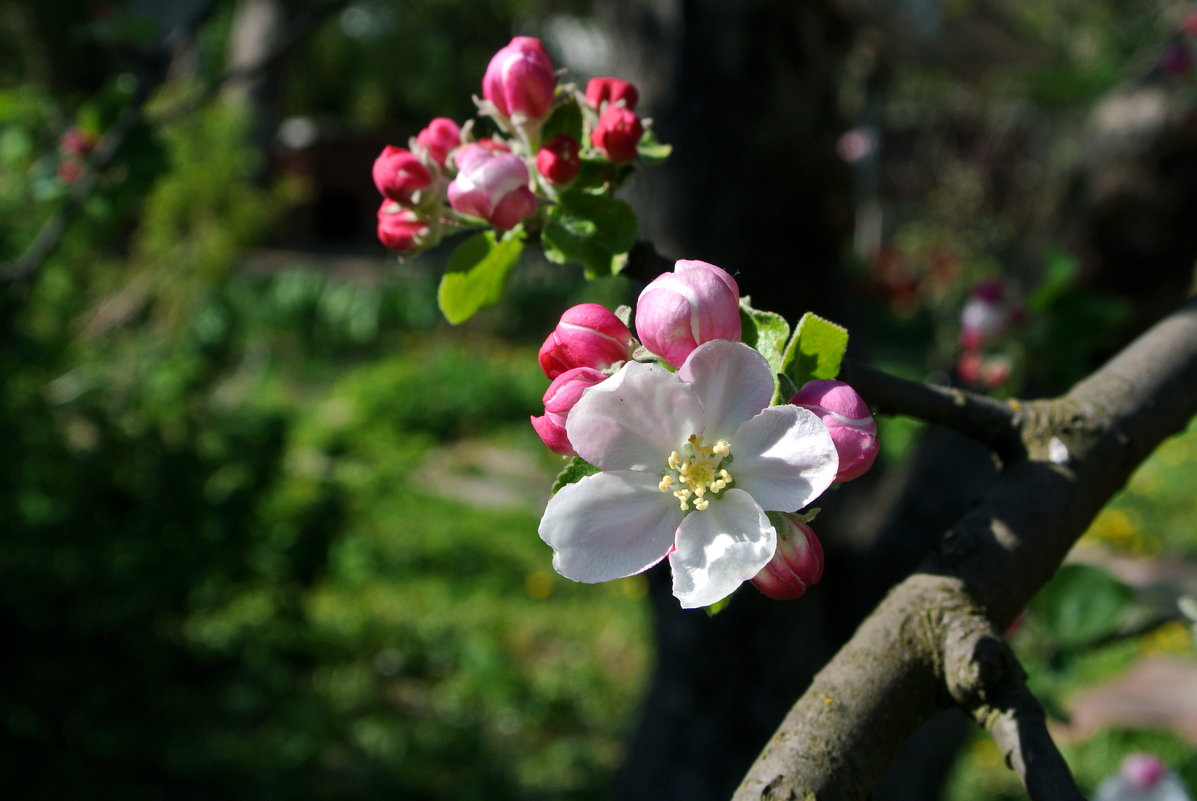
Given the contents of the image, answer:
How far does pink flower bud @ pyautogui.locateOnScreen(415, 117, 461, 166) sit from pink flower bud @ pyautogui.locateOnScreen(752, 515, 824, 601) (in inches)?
17.5

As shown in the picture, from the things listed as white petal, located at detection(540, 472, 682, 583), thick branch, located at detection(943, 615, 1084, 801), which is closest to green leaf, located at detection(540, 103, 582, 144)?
white petal, located at detection(540, 472, 682, 583)

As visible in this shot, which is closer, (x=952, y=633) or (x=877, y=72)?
(x=952, y=633)

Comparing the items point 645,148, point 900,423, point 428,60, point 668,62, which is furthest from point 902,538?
point 428,60

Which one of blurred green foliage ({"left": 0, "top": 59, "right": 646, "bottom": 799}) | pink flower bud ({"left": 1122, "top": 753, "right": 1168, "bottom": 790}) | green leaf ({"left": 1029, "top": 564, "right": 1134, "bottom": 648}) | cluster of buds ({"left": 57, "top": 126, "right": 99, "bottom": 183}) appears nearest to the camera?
green leaf ({"left": 1029, "top": 564, "right": 1134, "bottom": 648})

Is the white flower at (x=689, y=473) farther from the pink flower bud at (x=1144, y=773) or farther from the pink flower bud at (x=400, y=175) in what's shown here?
the pink flower bud at (x=1144, y=773)

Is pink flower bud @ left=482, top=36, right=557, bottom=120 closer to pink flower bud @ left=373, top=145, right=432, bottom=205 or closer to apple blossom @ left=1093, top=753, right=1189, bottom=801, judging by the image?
pink flower bud @ left=373, top=145, right=432, bottom=205

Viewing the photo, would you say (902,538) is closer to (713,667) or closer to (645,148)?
(713,667)

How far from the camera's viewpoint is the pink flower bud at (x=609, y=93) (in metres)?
0.89

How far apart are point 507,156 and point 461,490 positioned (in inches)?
224

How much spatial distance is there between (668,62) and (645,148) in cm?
136

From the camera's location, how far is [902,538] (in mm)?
2082

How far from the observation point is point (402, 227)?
2.89 feet

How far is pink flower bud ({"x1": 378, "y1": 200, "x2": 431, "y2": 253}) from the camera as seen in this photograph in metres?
0.88

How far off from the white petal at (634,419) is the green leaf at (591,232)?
22cm
